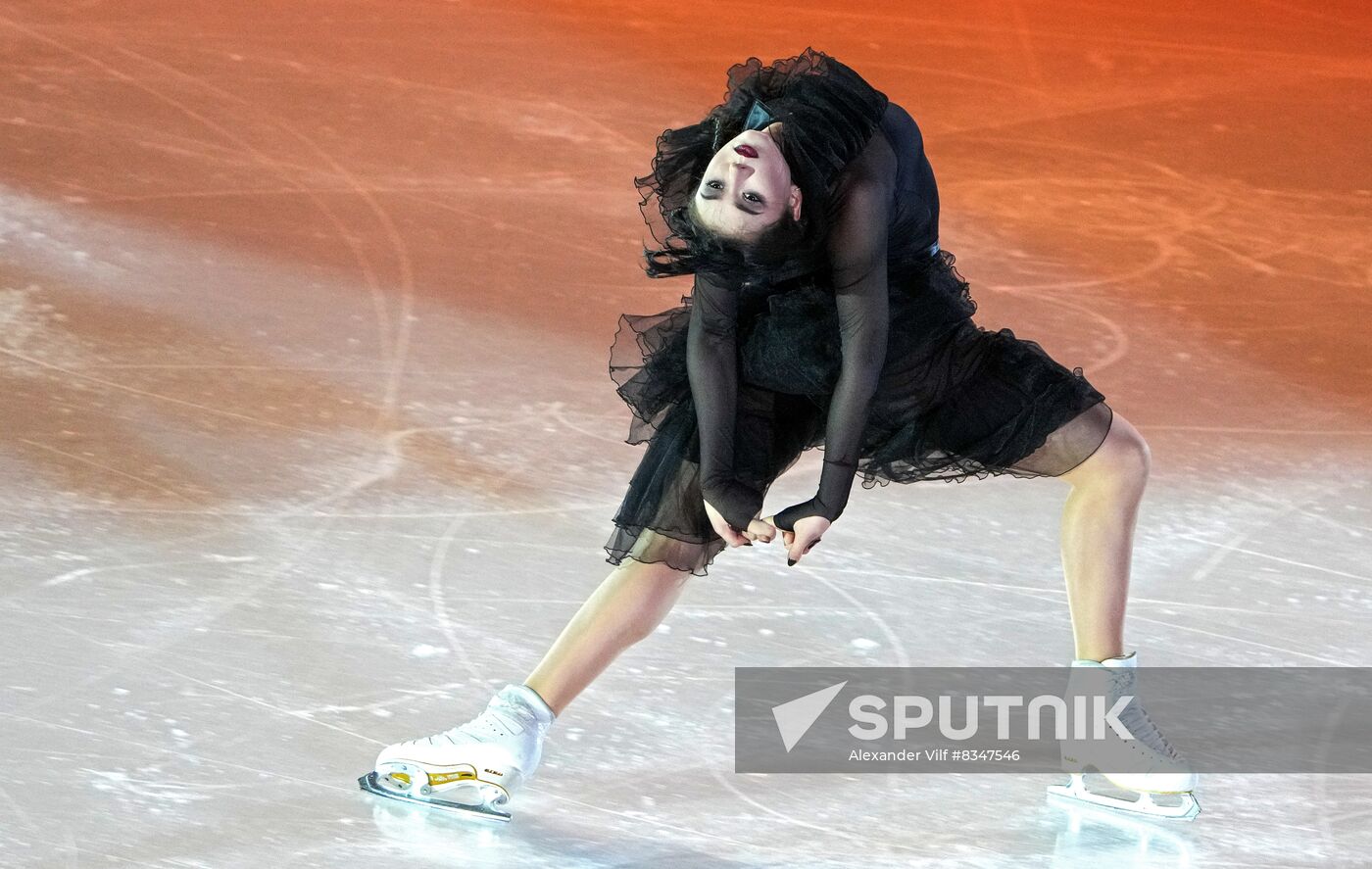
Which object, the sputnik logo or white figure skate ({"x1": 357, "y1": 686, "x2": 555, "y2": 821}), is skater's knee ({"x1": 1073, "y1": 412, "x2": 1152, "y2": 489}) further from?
white figure skate ({"x1": 357, "y1": 686, "x2": 555, "y2": 821})

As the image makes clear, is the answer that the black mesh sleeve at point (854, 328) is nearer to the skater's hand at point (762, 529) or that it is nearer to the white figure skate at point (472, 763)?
the skater's hand at point (762, 529)

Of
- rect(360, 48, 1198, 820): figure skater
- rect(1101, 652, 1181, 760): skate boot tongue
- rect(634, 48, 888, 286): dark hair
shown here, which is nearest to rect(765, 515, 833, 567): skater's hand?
rect(360, 48, 1198, 820): figure skater

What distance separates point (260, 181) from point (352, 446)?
1870 mm

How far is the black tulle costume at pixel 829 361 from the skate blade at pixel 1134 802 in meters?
0.51

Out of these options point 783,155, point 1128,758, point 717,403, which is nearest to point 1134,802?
point 1128,758

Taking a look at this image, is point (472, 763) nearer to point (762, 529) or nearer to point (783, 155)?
point (762, 529)

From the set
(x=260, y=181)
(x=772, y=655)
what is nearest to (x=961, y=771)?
(x=772, y=655)

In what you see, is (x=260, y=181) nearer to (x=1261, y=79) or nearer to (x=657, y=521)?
(x=657, y=521)

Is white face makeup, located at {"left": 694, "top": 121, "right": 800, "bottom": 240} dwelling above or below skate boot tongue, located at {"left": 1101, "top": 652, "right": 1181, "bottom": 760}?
above

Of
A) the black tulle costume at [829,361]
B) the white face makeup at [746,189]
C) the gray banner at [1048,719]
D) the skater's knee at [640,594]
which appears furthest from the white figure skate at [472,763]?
the white face makeup at [746,189]

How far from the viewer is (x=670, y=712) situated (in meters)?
3.11

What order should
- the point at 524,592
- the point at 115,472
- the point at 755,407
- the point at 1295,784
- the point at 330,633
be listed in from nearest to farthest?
the point at 755,407, the point at 1295,784, the point at 330,633, the point at 524,592, the point at 115,472

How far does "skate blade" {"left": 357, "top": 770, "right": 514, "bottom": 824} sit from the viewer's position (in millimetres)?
2771

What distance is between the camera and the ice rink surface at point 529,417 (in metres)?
2.85
